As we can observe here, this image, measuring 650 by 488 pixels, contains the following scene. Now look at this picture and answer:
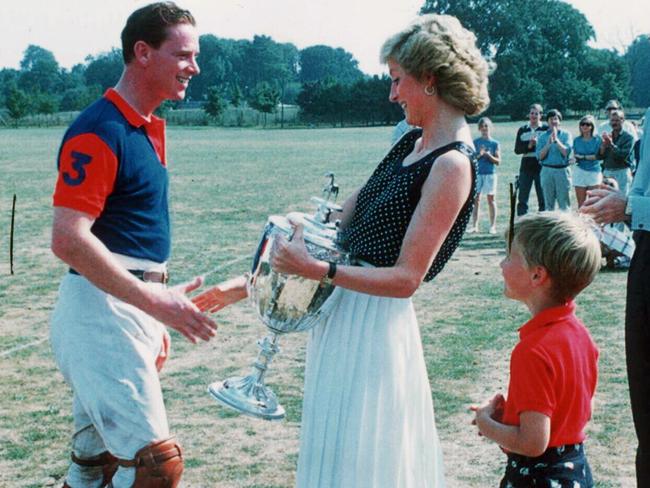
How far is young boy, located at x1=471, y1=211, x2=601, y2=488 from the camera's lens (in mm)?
2744

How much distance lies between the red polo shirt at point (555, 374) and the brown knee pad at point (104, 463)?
170 centimetres

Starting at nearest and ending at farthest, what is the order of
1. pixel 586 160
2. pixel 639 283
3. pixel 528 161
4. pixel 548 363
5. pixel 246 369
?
pixel 548 363, pixel 639 283, pixel 246 369, pixel 586 160, pixel 528 161

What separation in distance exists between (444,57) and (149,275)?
138 centimetres

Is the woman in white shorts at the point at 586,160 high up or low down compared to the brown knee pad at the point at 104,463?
up

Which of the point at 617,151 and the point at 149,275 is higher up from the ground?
the point at 617,151

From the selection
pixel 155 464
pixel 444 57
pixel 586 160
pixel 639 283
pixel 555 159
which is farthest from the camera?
pixel 555 159

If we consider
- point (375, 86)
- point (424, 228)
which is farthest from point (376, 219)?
point (375, 86)

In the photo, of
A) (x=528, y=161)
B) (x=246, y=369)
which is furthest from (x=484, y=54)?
(x=246, y=369)

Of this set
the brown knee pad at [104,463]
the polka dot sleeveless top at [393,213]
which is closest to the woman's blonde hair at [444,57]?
the polka dot sleeveless top at [393,213]

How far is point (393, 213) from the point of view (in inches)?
122

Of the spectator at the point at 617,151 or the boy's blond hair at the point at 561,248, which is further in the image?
the spectator at the point at 617,151

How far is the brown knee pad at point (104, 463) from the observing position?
3.68 m

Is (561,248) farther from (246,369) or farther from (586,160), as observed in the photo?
(586,160)

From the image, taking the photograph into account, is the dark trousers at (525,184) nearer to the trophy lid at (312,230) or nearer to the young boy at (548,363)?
the trophy lid at (312,230)
